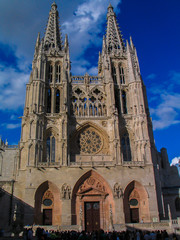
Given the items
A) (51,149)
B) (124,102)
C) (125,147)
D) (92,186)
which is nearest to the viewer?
(92,186)

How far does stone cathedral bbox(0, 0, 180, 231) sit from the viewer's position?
2478cm

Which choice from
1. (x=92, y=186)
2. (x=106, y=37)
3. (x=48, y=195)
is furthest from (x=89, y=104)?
(x=106, y=37)

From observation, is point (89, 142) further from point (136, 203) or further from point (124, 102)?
point (136, 203)

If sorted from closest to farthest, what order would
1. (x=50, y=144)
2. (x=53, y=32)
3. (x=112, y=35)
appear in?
(x=50, y=144)
(x=53, y=32)
(x=112, y=35)

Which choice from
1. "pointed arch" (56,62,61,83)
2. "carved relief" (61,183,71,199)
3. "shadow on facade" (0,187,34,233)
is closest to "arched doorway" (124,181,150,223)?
"carved relief" (61,183,71,199)

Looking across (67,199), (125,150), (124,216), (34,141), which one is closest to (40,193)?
(67,199)

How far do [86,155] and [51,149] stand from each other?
13.8 ft

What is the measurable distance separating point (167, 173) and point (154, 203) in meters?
6.97

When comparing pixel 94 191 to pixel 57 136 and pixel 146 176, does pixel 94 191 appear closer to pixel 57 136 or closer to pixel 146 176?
pixel 146 176

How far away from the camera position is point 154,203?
25.1 m

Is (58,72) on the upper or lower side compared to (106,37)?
lower

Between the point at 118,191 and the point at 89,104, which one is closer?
the point at 118,191

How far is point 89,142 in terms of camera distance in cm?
2934

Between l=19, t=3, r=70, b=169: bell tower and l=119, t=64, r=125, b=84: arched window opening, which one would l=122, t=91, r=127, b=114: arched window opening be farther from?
l=19, t=3, r=70, b=169: bell tower
